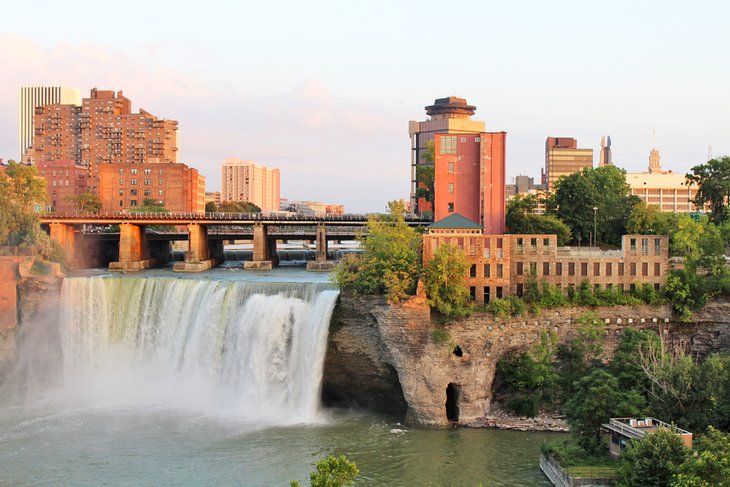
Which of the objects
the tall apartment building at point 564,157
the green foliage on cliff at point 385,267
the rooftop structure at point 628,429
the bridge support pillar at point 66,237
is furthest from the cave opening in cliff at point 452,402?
the tall apartment building at point 564,157

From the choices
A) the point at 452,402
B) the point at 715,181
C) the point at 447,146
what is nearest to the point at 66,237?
the point at 447,146

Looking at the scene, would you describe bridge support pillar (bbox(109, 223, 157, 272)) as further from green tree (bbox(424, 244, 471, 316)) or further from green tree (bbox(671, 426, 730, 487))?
green tree (bbox(671, 426, 730, 487))

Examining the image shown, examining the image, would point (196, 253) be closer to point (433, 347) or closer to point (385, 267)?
Result: point (385, 267)

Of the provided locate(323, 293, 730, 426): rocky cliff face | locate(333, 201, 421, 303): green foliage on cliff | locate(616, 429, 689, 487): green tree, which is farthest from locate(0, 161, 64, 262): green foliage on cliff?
locate(616, 429, 689, 487): green tree

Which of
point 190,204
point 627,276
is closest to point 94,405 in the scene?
point 627,276

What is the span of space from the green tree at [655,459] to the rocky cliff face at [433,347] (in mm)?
14927

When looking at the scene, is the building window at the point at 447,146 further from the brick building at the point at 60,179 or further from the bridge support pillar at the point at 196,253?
the brick building at the point at 60,179

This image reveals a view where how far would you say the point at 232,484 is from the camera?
36.6m

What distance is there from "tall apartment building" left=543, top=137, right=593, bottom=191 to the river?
455 feet

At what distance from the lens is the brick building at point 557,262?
159 ft

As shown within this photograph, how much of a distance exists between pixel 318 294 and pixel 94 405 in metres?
16.9

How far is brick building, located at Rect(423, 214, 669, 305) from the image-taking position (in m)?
48.3

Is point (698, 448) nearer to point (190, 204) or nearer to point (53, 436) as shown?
point (53, 436)

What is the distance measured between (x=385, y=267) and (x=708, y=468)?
23.5m
